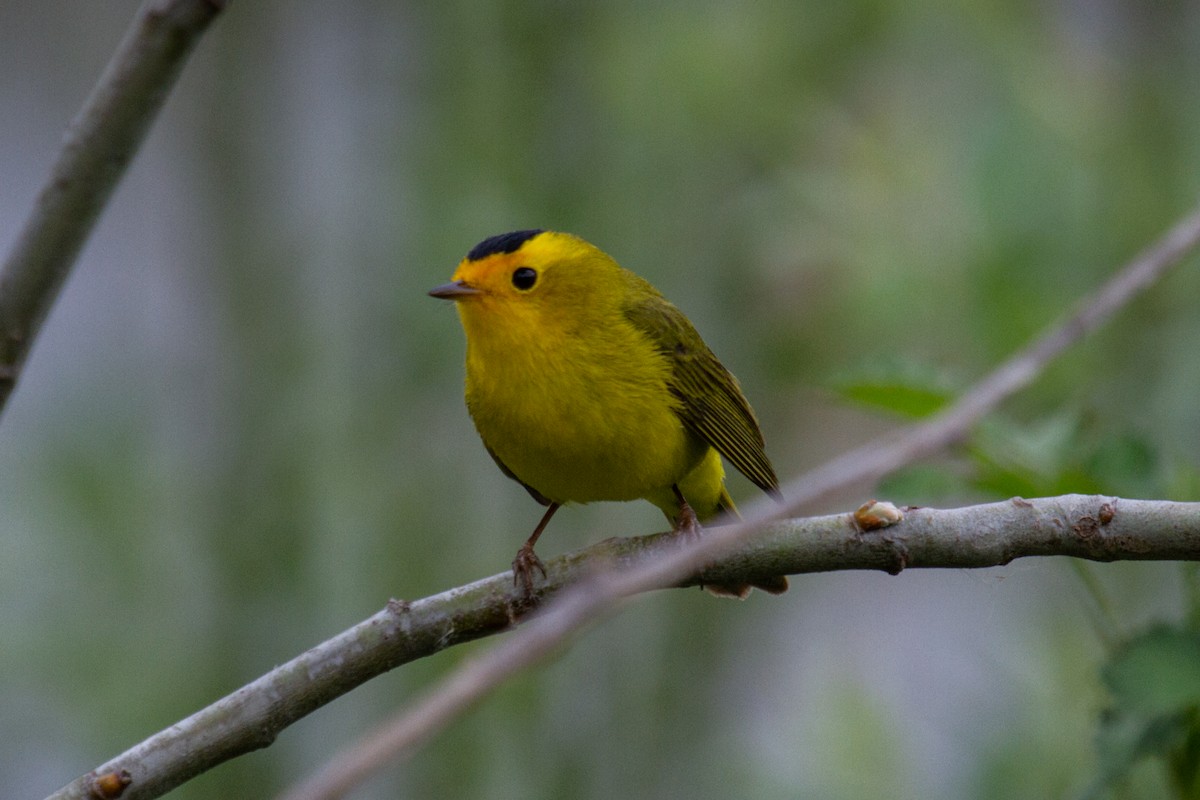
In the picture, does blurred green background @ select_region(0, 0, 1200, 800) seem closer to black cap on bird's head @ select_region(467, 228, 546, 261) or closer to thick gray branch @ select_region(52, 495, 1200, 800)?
black cap on bird's head @ select_region(467, 228, 546, 261)

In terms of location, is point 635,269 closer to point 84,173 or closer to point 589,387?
point 589,387

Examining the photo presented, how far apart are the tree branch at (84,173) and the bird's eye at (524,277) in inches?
58.1

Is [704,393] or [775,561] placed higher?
[704,393]

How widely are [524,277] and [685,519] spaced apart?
788 millimetres

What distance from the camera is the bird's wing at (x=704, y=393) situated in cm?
371

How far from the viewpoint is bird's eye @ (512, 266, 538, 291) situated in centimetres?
370

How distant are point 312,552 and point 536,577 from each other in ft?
9.84

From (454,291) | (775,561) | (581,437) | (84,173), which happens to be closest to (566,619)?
(775,561)

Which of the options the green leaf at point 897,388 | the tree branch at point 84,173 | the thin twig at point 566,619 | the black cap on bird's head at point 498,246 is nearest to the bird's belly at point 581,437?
the black cap on bird's head at point 498,246

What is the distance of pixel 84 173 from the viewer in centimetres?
231

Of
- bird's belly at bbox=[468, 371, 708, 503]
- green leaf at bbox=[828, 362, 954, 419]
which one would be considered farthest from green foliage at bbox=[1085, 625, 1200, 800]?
bird's belly at bbox=[468, 371, 708, 503]

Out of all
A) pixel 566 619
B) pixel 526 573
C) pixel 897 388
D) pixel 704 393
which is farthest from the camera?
pixel 704 393

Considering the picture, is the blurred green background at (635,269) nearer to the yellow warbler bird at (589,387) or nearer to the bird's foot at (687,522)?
the yellow warbler bird at (589,387)

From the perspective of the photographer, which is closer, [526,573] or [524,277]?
[526,573]
